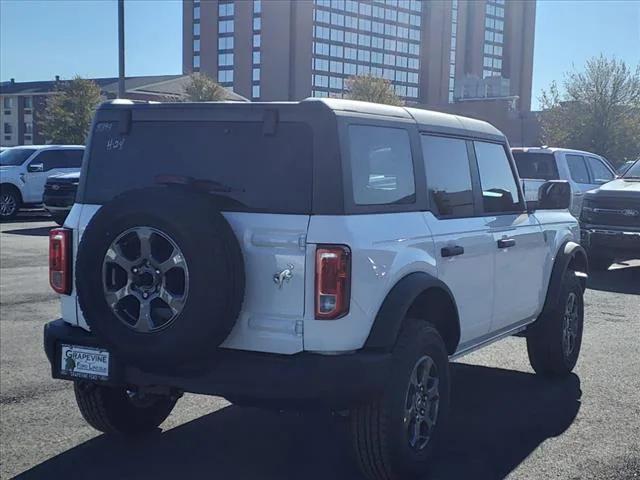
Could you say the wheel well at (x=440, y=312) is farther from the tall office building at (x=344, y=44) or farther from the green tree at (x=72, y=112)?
the tall office building at (x=344, y=44)

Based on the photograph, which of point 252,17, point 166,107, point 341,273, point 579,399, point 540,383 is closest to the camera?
point 341,273

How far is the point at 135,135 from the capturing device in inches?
179

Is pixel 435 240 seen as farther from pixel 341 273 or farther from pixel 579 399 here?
pixel 579 399

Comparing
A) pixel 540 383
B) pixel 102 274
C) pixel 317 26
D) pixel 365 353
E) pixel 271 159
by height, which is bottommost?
pixel 540 383

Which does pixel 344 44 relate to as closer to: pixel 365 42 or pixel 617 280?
pixel 365 42

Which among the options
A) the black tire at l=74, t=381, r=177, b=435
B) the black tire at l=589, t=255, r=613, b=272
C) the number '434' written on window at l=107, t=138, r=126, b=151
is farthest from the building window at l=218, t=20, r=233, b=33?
the number '434' written on window at l=107, t=138, r=126, b=151

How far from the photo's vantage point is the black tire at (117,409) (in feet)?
16.0

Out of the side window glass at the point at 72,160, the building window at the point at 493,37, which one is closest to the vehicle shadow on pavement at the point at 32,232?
the side window glass at the point at 72,160

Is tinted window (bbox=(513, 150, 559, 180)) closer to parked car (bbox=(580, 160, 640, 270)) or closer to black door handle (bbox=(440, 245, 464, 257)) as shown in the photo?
parked car (bbox=(580, 160, 640, 270))

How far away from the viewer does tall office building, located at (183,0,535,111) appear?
3664 inches

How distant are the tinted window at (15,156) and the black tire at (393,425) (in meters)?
19.1

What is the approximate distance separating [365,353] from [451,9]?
344 ft

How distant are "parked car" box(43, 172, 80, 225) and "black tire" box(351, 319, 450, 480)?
51.0 feet

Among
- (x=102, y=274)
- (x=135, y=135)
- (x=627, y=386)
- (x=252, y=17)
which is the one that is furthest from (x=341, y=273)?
(x=252, y=17)
